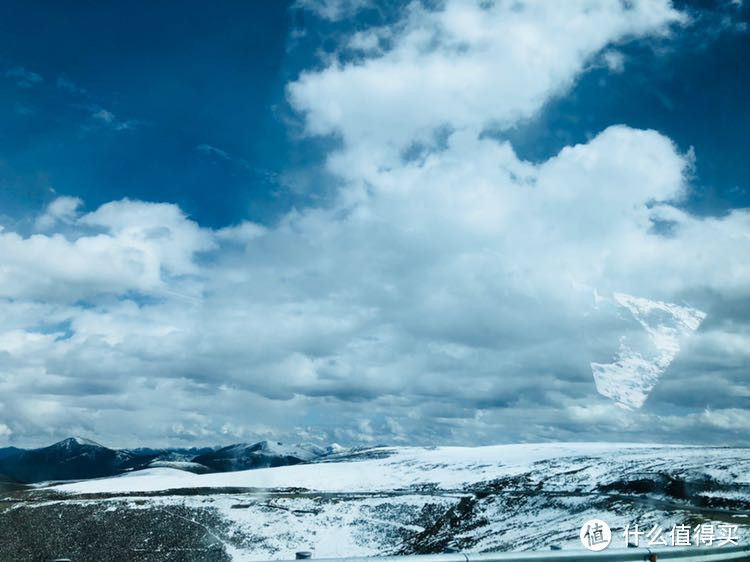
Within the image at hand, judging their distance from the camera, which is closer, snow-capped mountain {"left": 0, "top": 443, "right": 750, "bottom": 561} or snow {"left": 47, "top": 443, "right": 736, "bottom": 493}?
snow-capped mountain {"left": 0, "top": 443, "right": 750, "bottom": 561}

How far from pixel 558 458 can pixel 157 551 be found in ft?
183

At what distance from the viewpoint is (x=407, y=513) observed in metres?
50.9

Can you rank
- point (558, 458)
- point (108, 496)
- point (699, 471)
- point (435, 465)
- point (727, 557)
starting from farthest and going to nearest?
point (435, 465) < point (558, 458) < point (108, 496) < point (699, 471) < point (727, 557)

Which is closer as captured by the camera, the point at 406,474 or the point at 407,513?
the point at 407,513

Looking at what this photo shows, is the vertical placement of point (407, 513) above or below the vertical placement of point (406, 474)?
below

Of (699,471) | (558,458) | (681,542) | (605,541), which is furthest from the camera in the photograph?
(558,458)

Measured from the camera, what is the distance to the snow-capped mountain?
3947 centimetres

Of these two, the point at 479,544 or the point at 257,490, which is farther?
the point at 257,490

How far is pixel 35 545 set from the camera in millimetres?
47219

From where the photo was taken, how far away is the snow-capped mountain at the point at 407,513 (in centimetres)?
3947

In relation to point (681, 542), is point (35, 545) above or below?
below

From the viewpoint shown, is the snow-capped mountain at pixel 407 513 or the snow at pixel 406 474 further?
the snow at pixel 406 474

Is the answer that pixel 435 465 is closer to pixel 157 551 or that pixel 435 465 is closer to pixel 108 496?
pixel 108 496

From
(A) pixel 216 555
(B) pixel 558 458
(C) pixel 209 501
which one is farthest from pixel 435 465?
(A) pixel 216 555
